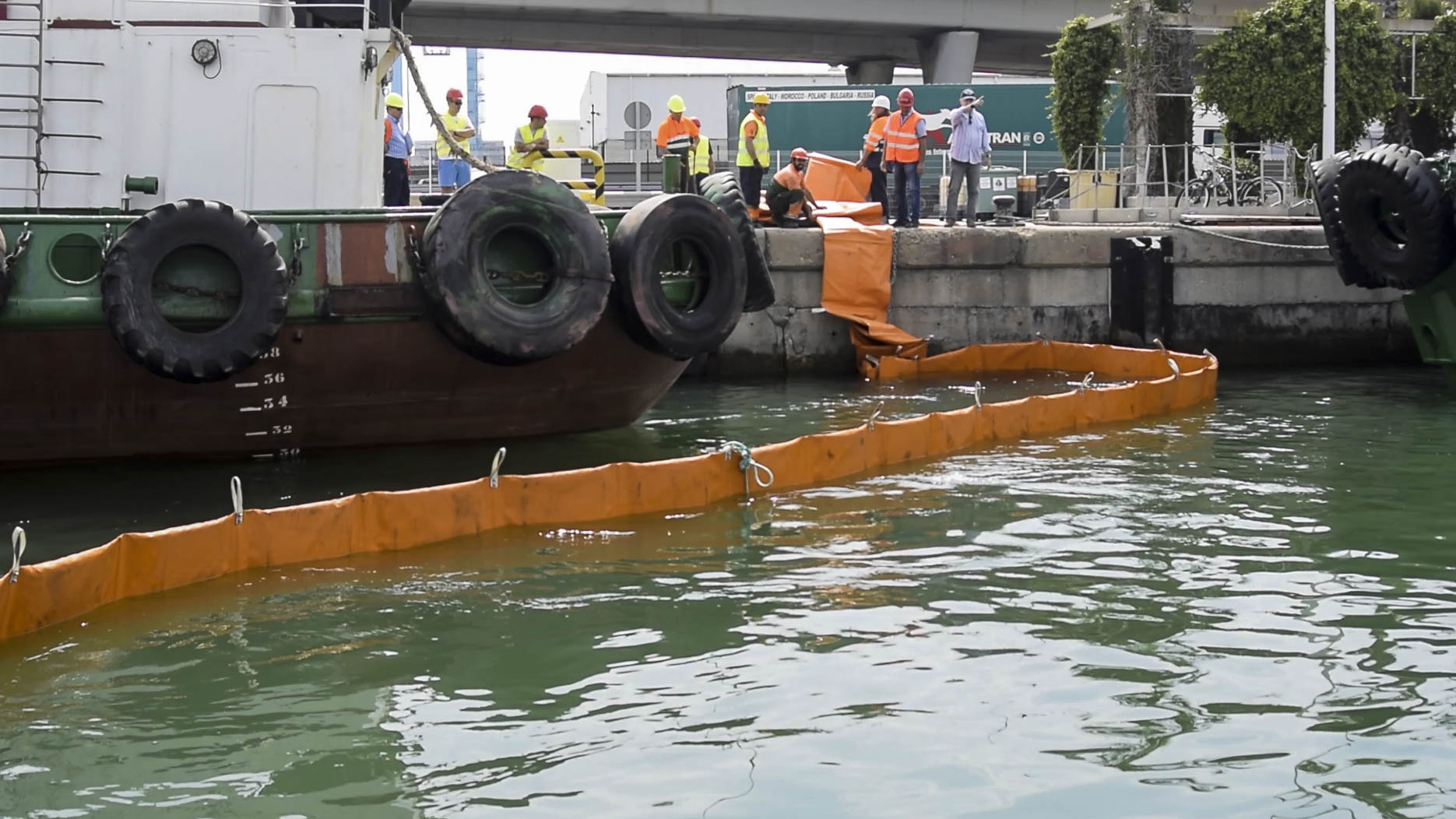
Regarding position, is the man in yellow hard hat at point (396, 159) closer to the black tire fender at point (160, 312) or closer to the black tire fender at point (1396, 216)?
the black tire fender at point (160, 312)

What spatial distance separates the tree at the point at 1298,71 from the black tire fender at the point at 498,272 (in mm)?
13515

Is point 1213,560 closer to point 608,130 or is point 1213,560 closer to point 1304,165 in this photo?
point 1304,165

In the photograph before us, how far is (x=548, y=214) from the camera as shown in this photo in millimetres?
9500

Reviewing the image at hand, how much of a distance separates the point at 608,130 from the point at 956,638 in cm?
3334

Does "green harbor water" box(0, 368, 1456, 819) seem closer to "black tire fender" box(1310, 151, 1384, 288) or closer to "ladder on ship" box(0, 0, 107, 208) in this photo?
"ladder on ship" box(0, 0, 107, 208)

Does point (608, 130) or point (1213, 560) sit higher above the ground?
point (608, 130)

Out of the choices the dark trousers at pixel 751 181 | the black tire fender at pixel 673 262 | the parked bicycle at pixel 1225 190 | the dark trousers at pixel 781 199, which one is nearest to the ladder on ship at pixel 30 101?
the black tire fender at pixel 673 262

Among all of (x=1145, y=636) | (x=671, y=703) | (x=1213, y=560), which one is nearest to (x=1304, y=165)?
(x=1213, y=560)

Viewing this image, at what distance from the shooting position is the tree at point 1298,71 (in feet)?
67.0

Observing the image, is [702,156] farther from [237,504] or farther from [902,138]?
[237,504]

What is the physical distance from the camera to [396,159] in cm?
1280

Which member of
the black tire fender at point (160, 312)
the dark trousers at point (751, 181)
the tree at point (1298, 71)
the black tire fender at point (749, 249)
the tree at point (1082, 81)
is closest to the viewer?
the black tire fender at point (160, 312)

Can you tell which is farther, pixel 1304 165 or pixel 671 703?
pixel 1304 165

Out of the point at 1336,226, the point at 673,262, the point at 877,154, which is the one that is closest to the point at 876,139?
the point at 877,154
